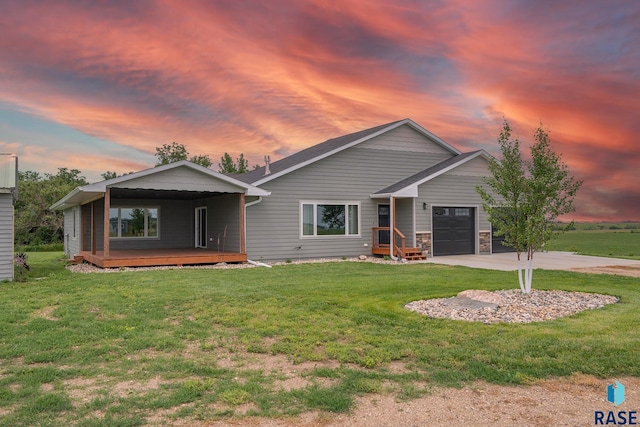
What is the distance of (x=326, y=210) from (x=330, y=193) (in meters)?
0.66

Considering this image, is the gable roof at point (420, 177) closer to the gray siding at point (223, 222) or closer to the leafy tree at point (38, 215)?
the gray siding at point (223, 222)

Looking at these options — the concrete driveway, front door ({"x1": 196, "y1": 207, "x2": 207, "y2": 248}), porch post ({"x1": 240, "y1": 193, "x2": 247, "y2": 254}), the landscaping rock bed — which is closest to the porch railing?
the concrete driveway

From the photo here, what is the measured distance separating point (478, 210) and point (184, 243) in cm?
1263

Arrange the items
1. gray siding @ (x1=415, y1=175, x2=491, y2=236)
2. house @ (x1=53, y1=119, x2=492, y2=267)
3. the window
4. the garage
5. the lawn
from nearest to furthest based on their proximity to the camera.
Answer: the lawn, house @ (x1=53, y1=119, x2=492, y2=267), the window, gray siding @ (x1=415, y1=175, x2=491, y2=236), the garage

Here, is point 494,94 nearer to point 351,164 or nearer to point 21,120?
point 351,164

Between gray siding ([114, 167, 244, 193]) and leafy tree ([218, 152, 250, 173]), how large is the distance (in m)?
34.7

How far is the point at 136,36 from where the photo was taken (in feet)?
47.1

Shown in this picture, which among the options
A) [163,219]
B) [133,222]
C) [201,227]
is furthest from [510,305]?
[133,222]

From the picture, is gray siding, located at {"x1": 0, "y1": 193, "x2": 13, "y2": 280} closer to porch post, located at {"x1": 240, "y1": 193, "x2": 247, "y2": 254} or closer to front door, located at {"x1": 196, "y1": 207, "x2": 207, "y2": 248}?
porch post, located at {"x1": 240, "y1": 193, "x2": 247, "y2": 254}

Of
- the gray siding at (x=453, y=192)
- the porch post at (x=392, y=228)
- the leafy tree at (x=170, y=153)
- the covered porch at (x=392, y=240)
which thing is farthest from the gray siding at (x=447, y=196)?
the leafy tree at (x=170, y=153)

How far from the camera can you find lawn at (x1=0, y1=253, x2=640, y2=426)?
3998 mm

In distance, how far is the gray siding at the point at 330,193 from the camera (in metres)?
17.1

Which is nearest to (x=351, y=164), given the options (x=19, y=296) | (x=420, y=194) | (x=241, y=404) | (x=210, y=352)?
(x=420, y=194)

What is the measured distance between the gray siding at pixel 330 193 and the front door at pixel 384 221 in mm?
243
